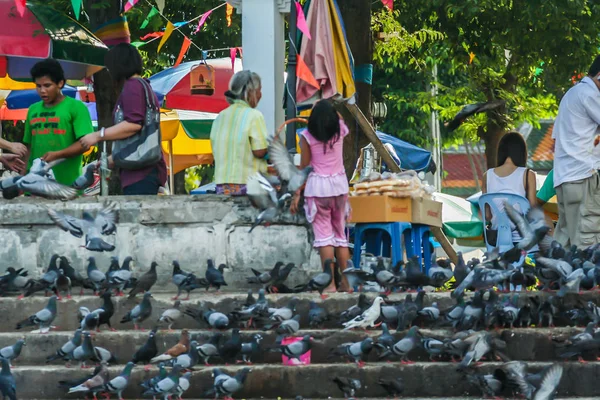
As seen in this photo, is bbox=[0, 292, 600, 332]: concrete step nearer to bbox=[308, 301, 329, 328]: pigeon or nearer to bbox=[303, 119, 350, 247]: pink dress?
bbox=[308, 301, 329, 328]: pigeon

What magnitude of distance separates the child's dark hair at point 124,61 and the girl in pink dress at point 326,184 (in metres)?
1.39

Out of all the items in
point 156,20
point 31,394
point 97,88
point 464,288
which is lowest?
point 31,394

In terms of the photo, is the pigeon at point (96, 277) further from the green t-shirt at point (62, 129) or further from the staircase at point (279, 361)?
the green t-shirt at point (62, 129)

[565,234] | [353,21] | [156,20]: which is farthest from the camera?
[156,20]

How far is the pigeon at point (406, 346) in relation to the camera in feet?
26.2

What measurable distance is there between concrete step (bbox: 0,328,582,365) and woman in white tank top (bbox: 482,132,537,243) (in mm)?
2389

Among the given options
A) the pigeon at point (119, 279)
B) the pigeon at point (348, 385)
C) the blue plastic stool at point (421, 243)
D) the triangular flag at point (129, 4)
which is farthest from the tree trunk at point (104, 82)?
the pigeon at point (348, 385)

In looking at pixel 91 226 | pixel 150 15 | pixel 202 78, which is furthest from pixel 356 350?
pixel 150 15

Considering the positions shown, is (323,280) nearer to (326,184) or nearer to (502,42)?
(326,184)

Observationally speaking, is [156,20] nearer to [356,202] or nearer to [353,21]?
[353,21]

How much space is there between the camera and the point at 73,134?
31.4ft

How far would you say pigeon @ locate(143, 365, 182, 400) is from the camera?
739 cm

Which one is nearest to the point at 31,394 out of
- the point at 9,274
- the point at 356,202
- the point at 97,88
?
the point at 9,274

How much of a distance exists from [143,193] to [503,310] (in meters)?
2.98
